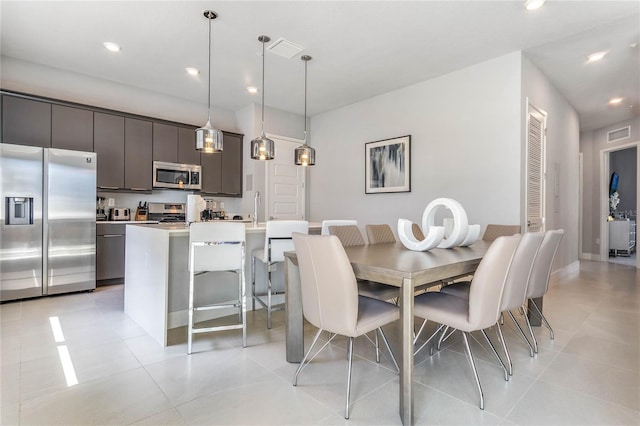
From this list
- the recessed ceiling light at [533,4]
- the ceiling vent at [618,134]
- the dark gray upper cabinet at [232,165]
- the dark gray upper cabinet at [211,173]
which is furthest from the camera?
the ceiling vent at [618,134]

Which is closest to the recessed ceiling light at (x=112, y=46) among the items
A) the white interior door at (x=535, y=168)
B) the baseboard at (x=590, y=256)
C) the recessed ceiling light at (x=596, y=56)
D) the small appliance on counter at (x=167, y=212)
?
the small appliance on counter at (x=167, y=212)

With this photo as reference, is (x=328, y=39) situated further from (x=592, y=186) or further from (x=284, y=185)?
(x=592, y=186)

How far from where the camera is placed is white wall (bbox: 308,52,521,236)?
3.74m

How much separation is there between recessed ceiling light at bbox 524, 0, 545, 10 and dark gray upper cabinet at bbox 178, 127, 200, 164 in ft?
14.8

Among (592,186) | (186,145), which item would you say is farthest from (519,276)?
(592,186)

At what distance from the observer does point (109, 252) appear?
170 inches

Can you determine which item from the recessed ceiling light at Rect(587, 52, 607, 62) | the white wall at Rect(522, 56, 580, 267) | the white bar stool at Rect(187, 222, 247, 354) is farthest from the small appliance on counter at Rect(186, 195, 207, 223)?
the recessed ceiling light at Rect(587, 52, 607, 62)

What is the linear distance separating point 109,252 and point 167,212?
1.10m

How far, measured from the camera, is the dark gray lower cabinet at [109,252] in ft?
13.9

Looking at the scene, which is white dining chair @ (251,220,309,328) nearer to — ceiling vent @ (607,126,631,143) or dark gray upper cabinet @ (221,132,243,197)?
dark gray upper cabinet @ (221,132,243,197)

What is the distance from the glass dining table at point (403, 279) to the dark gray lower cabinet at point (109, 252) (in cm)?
332

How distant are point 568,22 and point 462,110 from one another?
50.1 inches

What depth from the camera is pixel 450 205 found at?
2.46 meters

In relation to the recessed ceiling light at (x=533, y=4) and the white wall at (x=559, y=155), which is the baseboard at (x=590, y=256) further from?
the recessed ceiling light at (x=533, y=4)
